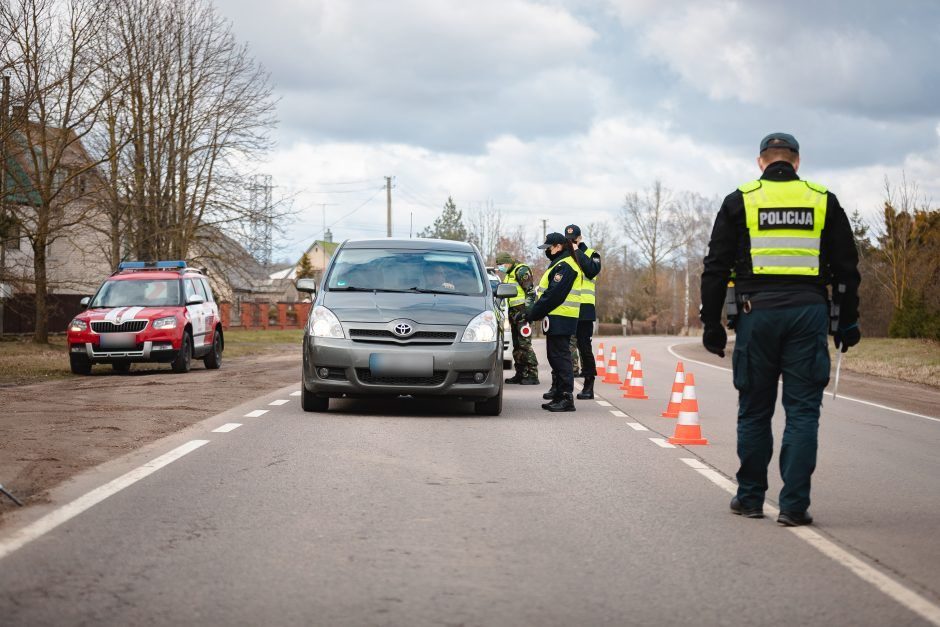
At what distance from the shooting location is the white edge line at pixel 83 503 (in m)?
5.50

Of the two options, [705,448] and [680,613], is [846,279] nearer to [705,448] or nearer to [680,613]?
[680,613]

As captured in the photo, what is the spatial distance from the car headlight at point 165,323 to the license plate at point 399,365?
9158mm

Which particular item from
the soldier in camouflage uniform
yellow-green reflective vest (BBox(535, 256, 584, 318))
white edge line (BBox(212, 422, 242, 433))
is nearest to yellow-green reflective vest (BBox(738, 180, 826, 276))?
white edge line (BBox(212, 422, 242, 433))

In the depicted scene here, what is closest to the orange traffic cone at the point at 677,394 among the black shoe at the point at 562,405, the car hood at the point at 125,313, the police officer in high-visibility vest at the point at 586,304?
the black shoe at the point at 562,405

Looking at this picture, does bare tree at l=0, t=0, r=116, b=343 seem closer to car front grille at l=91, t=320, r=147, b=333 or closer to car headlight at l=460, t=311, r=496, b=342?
car front grille at l=91, t=320, r=147, b=333

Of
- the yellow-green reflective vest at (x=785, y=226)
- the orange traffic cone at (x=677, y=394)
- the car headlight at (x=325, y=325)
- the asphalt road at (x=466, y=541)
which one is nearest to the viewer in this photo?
the asphalt road at (x=466, y=541)

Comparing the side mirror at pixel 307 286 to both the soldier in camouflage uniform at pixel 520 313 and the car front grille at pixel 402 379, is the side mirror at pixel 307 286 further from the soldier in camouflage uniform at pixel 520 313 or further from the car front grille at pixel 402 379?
the soldier in camouflage uniform at pixel 520 313

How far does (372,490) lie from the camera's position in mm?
7168

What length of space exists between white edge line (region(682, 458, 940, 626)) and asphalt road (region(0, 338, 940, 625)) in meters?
0.02

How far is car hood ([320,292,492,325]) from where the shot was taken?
11.6 meters

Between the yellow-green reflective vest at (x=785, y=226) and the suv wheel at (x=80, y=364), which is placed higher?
the yellow-green reflective vest at (x=785, y=226)

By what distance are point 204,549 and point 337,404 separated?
770 centimetres

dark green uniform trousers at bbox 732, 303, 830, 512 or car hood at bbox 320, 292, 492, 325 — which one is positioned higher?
car hood at bbox 320, 292, 492, 325

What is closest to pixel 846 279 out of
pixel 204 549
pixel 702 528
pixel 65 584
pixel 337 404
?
pixel 702 528
